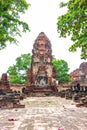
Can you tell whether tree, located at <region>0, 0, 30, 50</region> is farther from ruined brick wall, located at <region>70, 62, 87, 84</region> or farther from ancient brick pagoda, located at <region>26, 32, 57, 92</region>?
ruined brick wall, located at <region>70, 62, 87, 84</region>

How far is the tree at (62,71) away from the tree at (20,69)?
26.8 feet

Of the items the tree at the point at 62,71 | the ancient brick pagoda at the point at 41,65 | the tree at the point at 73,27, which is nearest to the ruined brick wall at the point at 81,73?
the tree at the point at 62,71

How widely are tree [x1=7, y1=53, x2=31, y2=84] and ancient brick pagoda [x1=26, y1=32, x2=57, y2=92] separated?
1464 centimetres

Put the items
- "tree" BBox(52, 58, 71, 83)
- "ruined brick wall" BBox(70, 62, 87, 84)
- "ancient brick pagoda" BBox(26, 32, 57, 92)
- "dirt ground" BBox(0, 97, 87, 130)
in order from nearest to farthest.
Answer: "dirt ground" BBox(0, 97, 87, 130) < "ancient brick pagoda" BBox(26, 32, 57, 92) < "tree" BBox(52, 58, 71, 83) < "ruined brick wall" BBox(70, 62, 87, 84)

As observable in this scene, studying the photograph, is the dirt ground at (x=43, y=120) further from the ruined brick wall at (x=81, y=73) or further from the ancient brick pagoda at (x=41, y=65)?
the ruined brick wall at (x=81, y=73)

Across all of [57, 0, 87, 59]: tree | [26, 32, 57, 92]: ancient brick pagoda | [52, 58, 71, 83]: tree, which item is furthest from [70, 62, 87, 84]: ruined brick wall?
[57, 0, 87, 59]: tree

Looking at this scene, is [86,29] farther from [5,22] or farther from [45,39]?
[45,39]

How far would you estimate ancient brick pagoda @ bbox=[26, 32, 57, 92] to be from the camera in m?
54.9

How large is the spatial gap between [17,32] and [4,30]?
7.60 ft

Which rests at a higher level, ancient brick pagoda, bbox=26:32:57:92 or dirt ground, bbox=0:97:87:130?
ancient brick pagoda, bbox=26:32:57:92

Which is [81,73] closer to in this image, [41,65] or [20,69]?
[20,69]

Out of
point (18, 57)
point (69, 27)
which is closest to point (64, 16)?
point (69, 27)

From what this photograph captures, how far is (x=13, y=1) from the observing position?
747 inches

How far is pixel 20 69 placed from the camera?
73.1 metres
